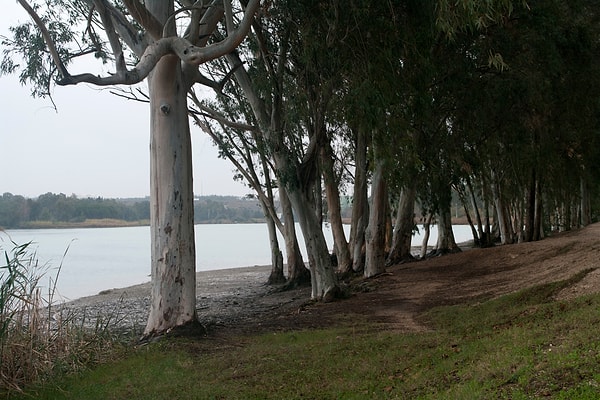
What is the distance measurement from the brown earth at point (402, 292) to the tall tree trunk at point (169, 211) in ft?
2.48

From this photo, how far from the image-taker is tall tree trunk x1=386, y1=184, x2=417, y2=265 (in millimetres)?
16625

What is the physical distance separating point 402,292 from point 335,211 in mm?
6370

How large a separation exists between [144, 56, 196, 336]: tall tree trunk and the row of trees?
19 millimetres

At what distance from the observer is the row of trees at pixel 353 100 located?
860 centimetres

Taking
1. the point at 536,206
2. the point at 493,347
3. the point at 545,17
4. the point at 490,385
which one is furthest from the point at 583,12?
the point at 490,385

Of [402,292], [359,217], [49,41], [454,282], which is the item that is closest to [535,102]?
[454,282]

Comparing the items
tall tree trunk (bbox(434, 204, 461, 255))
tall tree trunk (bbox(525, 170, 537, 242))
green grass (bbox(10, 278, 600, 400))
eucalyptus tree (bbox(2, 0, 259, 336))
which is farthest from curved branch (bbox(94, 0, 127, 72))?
tall tree trunk (bbox(434, 204, 461, 255))

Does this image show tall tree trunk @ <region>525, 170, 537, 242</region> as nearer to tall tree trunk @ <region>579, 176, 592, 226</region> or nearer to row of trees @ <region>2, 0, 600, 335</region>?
row of trees @ <region>2, 0, 600, 335</region>

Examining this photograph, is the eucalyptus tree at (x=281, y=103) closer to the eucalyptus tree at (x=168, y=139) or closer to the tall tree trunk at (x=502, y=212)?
the eucalyptus tree at (x=168, y=139)

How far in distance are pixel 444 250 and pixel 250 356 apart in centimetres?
1482

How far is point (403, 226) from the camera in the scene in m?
17.6

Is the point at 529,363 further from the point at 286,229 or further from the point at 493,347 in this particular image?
the point at 286,229

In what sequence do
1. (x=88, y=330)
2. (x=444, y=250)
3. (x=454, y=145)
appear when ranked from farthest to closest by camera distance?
(x=444, y=250)
(x=454, y=145)
(x=88, y=330)

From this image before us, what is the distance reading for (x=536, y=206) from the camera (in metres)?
19.4
